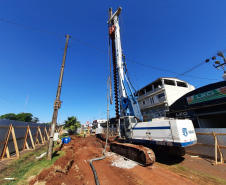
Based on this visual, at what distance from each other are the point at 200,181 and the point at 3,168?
10.2 meters

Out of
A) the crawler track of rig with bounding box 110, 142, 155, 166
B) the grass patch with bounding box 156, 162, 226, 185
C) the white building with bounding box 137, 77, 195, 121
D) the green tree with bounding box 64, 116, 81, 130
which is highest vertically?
the white building with bounding box 137, 77, 195, 121

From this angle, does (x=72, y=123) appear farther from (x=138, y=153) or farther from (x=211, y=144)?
(x=211, y=144)

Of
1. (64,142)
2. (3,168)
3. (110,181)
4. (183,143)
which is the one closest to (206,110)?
(183,143)

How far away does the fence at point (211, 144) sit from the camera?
7360mm

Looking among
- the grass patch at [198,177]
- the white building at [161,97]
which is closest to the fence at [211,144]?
the grass patch at [198,177]

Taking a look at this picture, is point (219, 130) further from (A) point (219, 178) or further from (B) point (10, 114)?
(B) point (10, 114)

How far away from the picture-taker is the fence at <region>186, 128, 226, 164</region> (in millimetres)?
7360

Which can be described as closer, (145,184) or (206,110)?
(145,184)

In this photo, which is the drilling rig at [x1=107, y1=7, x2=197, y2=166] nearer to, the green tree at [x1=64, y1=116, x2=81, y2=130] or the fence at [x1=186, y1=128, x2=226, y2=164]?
the fence at [x1=186, y1=128, x2=226, y2=164]

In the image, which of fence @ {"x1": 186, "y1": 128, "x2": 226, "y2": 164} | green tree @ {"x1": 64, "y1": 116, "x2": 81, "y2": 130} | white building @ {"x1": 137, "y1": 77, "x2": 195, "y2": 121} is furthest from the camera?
green tree @ {"x1": 64, "y1": 116, "x2": 81, "y2": 130}

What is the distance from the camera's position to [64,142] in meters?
13.5

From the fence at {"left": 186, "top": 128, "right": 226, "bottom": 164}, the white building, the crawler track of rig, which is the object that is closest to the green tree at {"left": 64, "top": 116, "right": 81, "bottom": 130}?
the white building

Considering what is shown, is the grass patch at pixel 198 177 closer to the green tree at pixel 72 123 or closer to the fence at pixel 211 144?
the fence at pixel 211 144

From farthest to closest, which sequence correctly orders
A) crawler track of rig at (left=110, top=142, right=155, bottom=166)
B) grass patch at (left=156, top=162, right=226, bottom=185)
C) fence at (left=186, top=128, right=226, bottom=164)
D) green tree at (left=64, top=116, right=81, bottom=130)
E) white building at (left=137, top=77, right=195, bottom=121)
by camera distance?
green tree at (left=64, top=116, right=81, bottom=130) → white building at (left=137, top=77, right=195, bottom=121) → fence at (left=186, top=128, right=226, bottom=164) → crawler track of rig at (left=110, top=142, right=155, bottom=166) → grass patch at (left=156, top=162, right=226, bottom=185)
